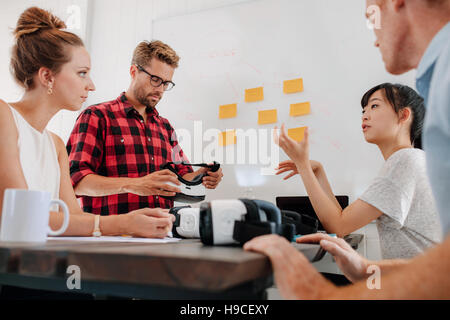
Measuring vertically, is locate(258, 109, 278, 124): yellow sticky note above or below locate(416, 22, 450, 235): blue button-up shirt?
above

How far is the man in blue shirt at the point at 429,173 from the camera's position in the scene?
14.2 inches

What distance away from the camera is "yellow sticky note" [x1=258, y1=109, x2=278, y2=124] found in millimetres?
2146

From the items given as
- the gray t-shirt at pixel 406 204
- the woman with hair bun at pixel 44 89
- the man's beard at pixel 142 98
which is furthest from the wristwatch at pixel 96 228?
the man's beard at pixel 142 98

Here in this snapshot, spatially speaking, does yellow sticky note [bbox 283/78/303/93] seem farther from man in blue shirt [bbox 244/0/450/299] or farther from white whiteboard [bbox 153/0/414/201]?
man in blue shirt [bbox 244/0/450/299]

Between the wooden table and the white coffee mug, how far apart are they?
0.36 feet

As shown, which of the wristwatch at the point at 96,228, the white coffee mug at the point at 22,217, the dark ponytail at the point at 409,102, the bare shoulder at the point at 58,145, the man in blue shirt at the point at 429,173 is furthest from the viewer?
the dark ponytail at the point at 409,102

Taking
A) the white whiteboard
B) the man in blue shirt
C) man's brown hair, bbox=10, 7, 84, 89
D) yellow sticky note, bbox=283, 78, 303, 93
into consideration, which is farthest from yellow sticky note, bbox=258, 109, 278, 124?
the man in blue shirt

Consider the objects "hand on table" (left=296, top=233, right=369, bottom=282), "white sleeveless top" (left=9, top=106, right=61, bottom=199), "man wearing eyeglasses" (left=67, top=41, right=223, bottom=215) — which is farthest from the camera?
"man wearing eyeglasses" (left=67, top=41, right=223, bottom=215)

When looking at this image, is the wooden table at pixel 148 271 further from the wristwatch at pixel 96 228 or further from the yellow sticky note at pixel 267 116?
the yellow sticky note at pixel 267 116

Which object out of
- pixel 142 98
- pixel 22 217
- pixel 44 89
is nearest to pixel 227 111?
pixel 142 98

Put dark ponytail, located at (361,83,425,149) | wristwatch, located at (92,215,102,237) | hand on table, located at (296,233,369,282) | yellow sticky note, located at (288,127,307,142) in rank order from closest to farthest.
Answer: hand on table, located at (296,233,369,282)
wristwatch, located at (92,215,102,237)
dark ponytail, located at (361,83,425,149)
yellow sticky note, located at (288,127,307,142)

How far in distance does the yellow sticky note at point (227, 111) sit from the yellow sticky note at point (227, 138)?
0.33 ft

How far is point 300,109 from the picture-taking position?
2.08 metres
